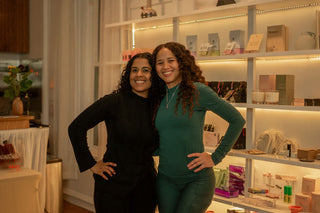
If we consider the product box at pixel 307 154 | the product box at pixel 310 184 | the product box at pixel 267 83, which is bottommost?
the product box at pixel 310 184

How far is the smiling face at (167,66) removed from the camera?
205cm

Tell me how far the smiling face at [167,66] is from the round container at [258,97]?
80 centimetres

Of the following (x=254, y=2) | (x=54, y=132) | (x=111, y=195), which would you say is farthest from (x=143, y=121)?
(x=54, y=132)

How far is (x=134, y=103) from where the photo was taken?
212cm

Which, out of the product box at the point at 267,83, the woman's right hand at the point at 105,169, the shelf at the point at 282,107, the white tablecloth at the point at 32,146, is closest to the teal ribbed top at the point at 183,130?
the woman's right hand at the point at 105,169

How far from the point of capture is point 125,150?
80.0 inches

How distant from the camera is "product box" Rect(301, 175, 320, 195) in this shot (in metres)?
2.43

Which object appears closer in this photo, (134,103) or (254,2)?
(134,103)

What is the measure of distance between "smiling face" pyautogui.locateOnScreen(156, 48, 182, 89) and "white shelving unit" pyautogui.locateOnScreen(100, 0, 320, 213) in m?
0.77

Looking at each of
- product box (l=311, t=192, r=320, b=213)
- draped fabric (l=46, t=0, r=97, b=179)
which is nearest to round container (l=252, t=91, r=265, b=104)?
product box (l=311, t=192, r=320, b=213)

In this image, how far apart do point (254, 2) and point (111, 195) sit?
5.42 ft

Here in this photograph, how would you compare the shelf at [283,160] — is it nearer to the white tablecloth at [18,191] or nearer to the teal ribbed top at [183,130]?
the teal ribbed top at [183,130]

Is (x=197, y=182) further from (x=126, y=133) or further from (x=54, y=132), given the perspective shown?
(x=54, y=132)

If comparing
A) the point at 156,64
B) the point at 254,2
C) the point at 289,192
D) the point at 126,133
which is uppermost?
the point at 254,2
